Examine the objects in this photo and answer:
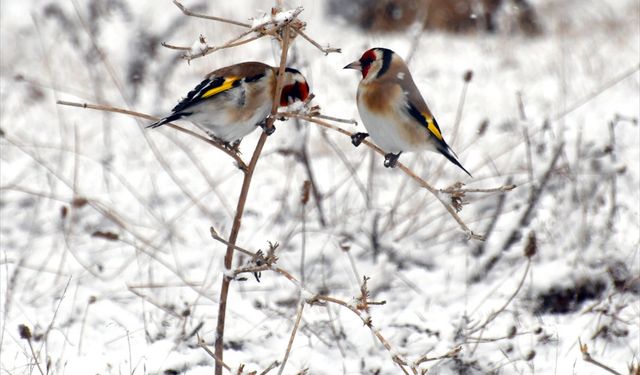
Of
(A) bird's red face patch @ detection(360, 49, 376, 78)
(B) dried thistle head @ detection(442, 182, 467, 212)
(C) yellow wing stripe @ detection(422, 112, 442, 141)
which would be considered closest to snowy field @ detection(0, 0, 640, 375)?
(B) dried thistle head @ detection(442, 182, 467, 212)

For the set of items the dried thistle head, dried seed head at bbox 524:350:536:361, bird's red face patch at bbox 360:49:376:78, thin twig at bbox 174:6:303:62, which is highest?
bird's red face patch at bbox 360:49:376:78

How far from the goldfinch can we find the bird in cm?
40

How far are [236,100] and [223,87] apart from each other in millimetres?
83

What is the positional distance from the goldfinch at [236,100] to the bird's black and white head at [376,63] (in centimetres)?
27

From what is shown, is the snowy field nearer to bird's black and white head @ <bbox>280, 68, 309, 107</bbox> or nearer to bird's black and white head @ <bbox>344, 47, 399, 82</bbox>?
bird's black and white head @ <bbox>280, 68, 309, 107</bbox>

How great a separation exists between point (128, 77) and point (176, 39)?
2.22m

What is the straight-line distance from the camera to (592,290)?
3758mm

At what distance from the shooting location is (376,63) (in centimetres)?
291

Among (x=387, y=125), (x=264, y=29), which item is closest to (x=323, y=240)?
(x=387, y=125)

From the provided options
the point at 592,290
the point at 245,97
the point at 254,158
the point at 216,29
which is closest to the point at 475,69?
the point at 216,29

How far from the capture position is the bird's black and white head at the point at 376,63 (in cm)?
276

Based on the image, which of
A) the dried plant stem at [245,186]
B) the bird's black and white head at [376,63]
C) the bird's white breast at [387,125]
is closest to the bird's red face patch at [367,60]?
the bird's black and white head at [376,63]

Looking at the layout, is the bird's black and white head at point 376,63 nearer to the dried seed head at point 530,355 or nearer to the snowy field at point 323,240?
the snowy field at point 323,240

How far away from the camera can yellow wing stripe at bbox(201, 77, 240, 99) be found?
8.74 ft
